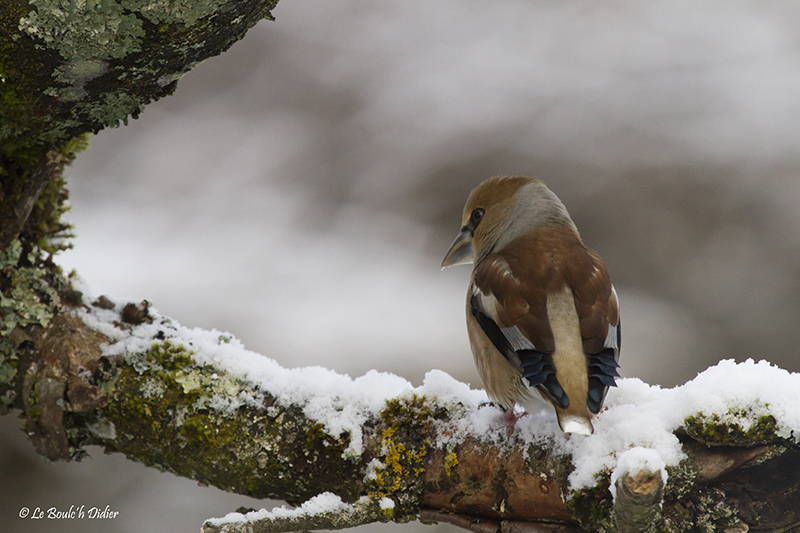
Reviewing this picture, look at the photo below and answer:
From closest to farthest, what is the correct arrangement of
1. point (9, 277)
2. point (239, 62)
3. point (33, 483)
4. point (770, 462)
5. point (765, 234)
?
1. point (770, 462)
2. point (9, 277)
3. point (33, 483)
4. point (765, 234)
5. point (239, 62)

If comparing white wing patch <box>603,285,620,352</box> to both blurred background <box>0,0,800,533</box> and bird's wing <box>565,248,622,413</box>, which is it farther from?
blurred background <box>0,0,800,533</box>

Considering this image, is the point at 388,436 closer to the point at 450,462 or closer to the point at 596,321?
the point at 450,462

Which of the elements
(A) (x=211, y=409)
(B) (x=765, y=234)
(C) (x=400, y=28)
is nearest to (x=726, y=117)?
(B) (x=765, y=234)

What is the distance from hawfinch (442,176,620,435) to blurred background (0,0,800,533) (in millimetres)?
2258

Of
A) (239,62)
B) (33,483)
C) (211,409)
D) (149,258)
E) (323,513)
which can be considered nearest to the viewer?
(323,513)

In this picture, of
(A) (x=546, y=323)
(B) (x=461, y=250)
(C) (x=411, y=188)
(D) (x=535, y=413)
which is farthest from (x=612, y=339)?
(C) (x=411, y=188)

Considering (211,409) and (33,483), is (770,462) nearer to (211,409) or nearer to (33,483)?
(211,409)

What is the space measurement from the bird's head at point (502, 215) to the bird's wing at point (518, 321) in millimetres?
310

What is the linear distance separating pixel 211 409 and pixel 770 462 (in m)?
1.66

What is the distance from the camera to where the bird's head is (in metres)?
2.59

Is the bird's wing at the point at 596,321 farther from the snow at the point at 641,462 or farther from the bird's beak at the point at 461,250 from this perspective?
the bird's beak at the point at 461,250

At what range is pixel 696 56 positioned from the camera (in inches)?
207

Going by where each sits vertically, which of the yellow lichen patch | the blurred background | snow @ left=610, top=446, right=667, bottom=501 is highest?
the blurred background

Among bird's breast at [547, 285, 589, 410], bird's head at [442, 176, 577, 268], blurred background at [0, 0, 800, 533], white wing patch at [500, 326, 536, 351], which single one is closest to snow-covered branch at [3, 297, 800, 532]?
bird's breast at [547, 285, 589, 410]
